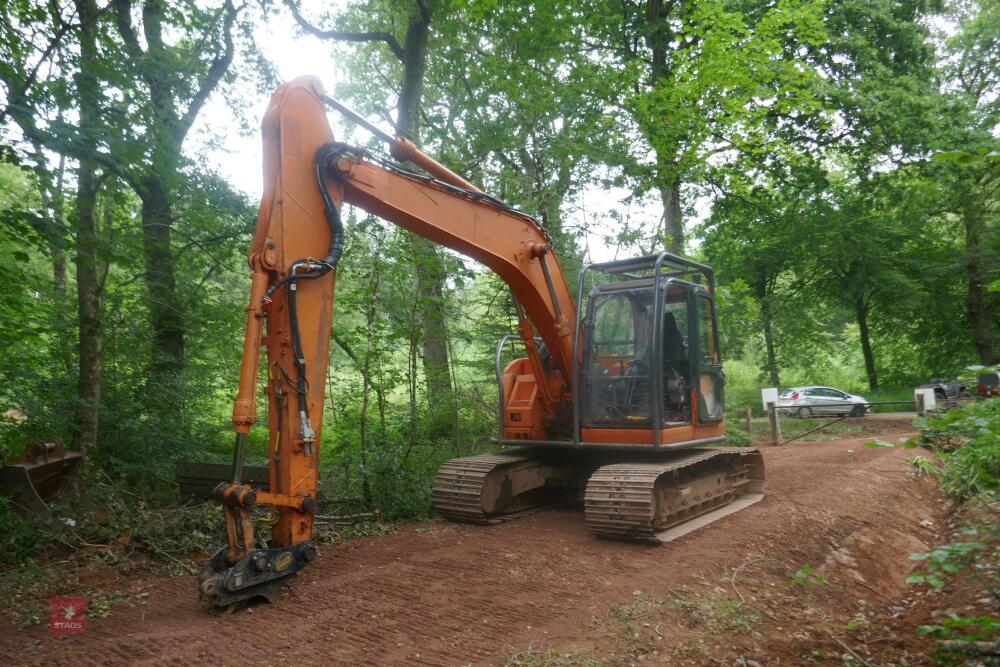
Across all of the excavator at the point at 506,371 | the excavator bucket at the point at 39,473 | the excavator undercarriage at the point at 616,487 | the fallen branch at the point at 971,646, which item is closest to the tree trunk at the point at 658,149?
the excavator at the point at 506,371

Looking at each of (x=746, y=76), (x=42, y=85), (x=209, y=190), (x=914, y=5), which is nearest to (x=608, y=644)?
(x=42, y=85)

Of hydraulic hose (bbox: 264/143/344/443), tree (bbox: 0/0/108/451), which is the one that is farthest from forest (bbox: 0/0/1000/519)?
hydraulic hose (bbox: 264/143/344/443)

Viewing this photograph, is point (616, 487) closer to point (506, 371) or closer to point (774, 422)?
point (506, 371)

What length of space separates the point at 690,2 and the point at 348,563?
13446 millimetres

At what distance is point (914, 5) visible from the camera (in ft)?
55.3

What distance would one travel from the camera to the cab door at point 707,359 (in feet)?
23.4

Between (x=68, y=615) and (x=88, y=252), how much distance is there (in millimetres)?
3373

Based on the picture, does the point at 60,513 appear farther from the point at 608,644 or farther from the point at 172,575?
the point at 608,644

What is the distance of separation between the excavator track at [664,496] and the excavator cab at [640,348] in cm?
48

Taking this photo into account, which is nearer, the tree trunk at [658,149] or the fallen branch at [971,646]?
the fallen branch at [971,646]

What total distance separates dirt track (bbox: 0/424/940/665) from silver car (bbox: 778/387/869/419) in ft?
42.8

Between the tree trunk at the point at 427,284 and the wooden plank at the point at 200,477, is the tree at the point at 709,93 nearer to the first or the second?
the tree trunk at the point at 427,284

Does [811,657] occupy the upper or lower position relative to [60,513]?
lower

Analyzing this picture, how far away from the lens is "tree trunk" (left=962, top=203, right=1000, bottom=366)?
764 inches
